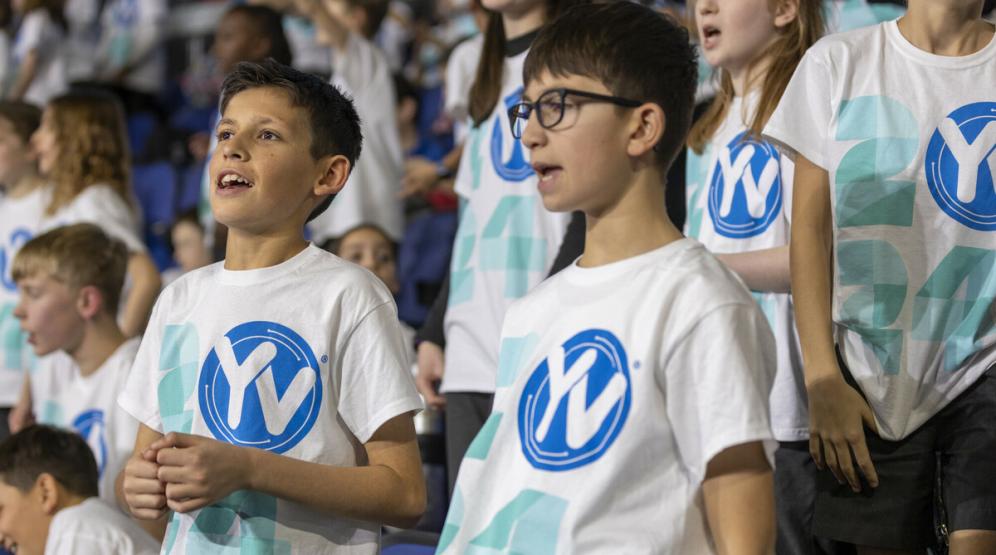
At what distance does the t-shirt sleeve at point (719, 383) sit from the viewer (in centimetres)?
159

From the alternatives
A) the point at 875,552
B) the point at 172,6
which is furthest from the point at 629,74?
the point at 172,6

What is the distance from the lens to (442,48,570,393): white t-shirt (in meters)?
2.94

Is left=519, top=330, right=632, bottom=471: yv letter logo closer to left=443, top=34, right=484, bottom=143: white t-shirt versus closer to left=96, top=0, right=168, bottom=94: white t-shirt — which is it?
left=443, top=34, right=484, bottom=143: white t-shirt

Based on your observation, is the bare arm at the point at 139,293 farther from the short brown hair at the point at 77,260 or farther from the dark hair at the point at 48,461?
the dark hair at the point at 48,461

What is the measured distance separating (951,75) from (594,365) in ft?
2.94

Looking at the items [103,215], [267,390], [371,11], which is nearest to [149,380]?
[267,390]

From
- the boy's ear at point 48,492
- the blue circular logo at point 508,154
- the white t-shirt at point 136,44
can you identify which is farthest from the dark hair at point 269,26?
the white t-shirt at point 136,44

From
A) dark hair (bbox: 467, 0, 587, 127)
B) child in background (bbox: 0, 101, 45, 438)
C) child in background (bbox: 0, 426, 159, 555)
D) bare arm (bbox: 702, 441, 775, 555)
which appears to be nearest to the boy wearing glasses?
bare arm (bbox: 702, 441, 775, 555)

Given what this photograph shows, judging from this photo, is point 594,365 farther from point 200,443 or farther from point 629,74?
point 200,443

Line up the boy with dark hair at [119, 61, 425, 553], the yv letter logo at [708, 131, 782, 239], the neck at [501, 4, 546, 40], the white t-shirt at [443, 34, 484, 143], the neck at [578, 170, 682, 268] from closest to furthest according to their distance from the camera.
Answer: the neck at [578, 170, 682, 268] < the boy with dark hair at [119, 61, 425, 553] < the yv letter logo at [708, 131, 782, 239] < the neck at [501, 4, 546, 40] < the white t-shirt at [443, 34, 484, 143]

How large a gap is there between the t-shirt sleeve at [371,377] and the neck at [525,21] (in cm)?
123

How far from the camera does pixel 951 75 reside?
7.13 feet

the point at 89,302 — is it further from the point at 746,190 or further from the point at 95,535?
the point at 746,190

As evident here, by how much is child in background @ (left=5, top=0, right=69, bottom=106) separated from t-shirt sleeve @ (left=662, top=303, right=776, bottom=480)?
6308 millimetres
